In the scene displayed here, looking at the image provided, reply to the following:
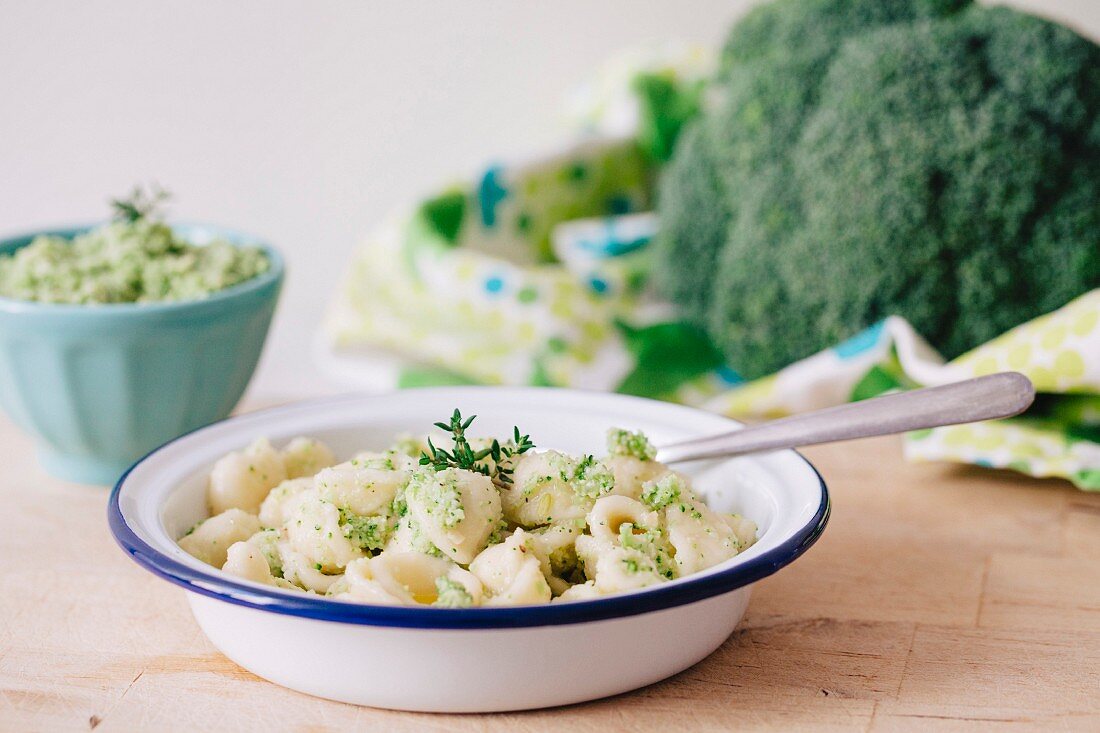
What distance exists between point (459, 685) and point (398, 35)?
5.64ft

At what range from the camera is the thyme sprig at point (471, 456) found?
866 mm

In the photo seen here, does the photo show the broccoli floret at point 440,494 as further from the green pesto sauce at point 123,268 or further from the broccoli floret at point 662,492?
the green pesto sauce at point 123,268

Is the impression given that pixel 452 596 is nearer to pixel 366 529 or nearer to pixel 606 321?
pixel 366 529

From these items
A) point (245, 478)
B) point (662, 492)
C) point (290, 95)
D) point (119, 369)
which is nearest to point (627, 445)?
point (662, 492)

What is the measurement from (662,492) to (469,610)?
23cm

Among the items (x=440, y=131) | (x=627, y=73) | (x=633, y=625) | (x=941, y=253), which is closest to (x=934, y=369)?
(x=941, y=253)

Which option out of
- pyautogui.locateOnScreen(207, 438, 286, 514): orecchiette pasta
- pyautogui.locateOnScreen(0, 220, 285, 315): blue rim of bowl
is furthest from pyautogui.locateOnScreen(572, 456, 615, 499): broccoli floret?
pyautogui.locateOnScreen(0, 220, 285, 315): blue rim of bowl

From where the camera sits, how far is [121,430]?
1.21m

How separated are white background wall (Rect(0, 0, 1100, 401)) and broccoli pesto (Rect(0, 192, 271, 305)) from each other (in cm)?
100

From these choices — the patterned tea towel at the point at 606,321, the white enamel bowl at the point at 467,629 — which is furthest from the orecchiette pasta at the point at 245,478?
the patterned tea towel at the point at 606,321

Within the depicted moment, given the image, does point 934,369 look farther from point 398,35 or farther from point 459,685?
point 398,35

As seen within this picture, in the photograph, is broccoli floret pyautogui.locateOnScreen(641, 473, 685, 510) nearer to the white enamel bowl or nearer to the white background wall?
the white enamel bowl

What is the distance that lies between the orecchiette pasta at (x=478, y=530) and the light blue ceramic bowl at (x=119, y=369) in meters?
0.30

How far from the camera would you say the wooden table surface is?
31.1 inches
